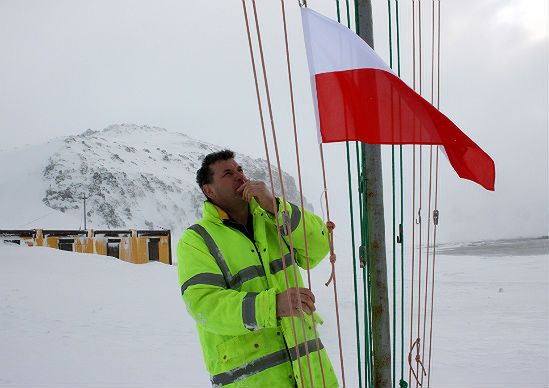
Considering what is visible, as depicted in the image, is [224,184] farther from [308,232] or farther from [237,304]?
[237,304]

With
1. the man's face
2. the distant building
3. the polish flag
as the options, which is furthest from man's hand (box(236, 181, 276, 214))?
the distant building

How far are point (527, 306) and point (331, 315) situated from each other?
4855 millimetres

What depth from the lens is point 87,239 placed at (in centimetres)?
2902

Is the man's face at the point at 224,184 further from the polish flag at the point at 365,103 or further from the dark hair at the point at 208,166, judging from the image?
the polish flag at the point at 365,103

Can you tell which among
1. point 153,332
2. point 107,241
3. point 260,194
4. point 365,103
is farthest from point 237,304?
point 107,241

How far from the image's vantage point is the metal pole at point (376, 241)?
2842 millimetres

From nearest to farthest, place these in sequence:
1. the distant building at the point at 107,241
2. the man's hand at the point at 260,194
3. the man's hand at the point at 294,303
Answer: the man's hand at the point at 294,303 → the man's hand at the point at 260,194 → the distant building at the point at 107,241

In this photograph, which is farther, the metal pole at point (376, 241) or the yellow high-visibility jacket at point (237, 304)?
the metal pole at point (376, 241)

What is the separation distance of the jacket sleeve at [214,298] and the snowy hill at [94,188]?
1948 inches

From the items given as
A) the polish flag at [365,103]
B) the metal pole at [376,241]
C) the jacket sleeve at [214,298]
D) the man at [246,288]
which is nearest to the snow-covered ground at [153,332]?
the metal pole at [376,241]

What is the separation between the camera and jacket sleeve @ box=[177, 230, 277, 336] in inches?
71.7

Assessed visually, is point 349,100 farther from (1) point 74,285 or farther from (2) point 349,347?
(1) point 74,285

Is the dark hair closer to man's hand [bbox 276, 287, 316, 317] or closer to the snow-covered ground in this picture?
man's hand [bbox 276, 287, 316, 317]

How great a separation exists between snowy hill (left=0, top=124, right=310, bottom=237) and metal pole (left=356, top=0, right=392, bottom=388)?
49101 mm
